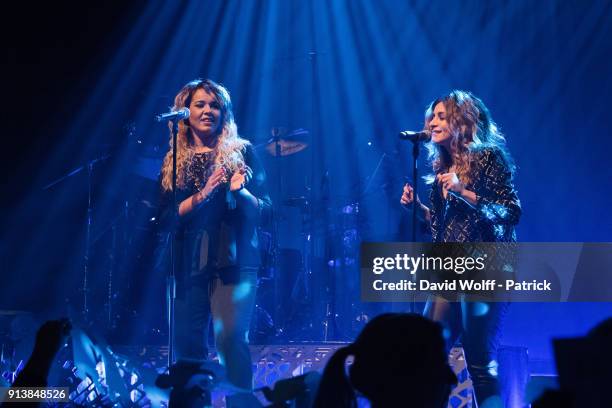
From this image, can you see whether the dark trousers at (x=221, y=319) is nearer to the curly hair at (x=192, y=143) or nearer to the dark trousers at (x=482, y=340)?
the curly hair at (x=192, y=143)

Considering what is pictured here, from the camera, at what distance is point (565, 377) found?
6.75ft

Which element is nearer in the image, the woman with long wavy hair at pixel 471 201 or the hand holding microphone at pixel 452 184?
the woman with long wavy hair at pixel 471 201

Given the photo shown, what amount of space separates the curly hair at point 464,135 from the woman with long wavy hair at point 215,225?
4.20ft

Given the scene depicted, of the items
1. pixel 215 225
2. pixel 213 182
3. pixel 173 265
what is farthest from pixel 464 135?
pixel 173 265

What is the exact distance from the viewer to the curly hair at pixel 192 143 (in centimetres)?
530

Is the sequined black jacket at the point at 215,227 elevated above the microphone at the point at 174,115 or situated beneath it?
situated beneath

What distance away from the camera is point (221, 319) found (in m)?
4.95

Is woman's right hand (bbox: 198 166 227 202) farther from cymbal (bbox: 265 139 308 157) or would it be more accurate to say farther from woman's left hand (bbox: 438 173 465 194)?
cymbal (bbox: 265 139 308 157)

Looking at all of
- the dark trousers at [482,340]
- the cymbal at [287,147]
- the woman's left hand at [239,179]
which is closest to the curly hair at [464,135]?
the dark trousers at [482,340]

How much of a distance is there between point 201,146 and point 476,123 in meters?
1.92

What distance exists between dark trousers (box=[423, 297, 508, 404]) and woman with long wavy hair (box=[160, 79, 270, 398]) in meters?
1.31

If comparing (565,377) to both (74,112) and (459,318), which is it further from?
(74,112)

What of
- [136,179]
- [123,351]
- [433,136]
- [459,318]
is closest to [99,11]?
[136,179]

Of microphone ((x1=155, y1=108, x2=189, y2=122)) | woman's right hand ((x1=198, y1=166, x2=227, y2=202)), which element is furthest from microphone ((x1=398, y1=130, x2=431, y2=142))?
microphone ((x1=155, y1=108, x2=189, y2=122))
